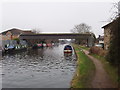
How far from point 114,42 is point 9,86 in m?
7.53

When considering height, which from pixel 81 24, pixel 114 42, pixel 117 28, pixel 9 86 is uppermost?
pixel 81 24

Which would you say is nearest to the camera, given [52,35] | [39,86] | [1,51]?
[39,86]

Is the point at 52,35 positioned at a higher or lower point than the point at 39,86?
higher

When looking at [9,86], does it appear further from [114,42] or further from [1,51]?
[1,51]

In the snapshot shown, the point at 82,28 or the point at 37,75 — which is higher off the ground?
the point at 82,28

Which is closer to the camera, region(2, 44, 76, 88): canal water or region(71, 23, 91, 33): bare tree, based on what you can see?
region(2, 44, 76, 88): canal water

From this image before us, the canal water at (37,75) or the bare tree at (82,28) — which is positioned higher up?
the bare tree at (82,28)

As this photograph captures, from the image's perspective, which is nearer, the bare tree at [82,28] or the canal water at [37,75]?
the canal water at [37,75]

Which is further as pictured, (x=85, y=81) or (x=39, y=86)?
(x=39, y=86)

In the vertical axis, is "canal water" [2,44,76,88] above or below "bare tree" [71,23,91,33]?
below

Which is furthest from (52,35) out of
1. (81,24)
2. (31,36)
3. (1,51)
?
(1,51)

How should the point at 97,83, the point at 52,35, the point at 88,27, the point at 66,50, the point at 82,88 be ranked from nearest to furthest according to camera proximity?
the point at 82,88, the point at 97,83, the point at 66,50, the point at 52,35, the point at 88,27

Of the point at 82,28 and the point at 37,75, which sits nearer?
the point at 37,75

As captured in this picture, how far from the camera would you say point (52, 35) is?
74.4 metres
